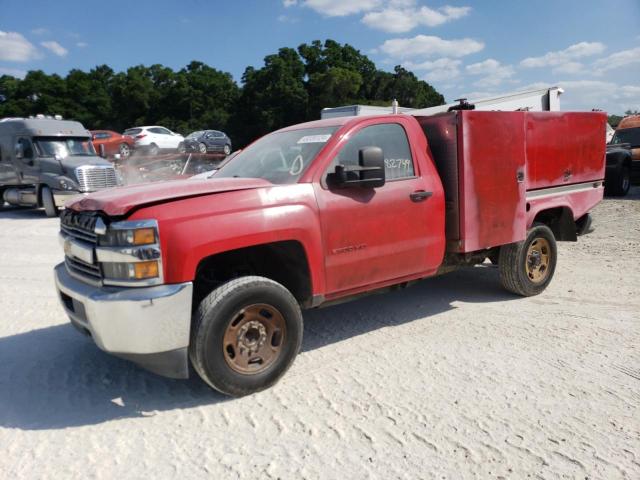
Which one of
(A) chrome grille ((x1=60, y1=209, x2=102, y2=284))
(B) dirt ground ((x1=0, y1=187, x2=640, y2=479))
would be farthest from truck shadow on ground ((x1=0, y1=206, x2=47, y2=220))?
(A) chrome grille ((x1=60, y1=209, x2=102, y2=284))

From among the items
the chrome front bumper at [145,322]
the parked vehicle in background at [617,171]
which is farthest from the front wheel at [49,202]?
the parked vehicle in background at [617,171]

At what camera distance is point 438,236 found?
4664 mm

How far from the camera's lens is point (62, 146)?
15.8 meters

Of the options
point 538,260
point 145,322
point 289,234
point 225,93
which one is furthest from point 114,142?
point 225,93

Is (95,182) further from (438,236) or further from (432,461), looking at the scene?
(432,461)

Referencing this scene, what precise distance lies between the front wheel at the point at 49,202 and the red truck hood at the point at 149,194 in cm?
1220

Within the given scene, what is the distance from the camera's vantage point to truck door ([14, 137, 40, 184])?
50.4 feet

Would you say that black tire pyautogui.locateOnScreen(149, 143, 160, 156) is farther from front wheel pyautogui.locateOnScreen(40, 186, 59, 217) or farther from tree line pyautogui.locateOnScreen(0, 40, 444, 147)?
tree line pyautogui.locateOnScreen(0, 40, 444, 147)

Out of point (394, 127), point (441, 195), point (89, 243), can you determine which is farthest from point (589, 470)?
point (89, 243)

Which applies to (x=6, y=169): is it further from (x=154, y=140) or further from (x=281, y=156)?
(x=281, y=156)

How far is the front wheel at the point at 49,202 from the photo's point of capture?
48.3ft

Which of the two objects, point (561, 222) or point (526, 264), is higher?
point (561, 222)

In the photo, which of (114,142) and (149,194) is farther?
(114,142)

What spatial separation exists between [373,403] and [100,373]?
217 centimetres
